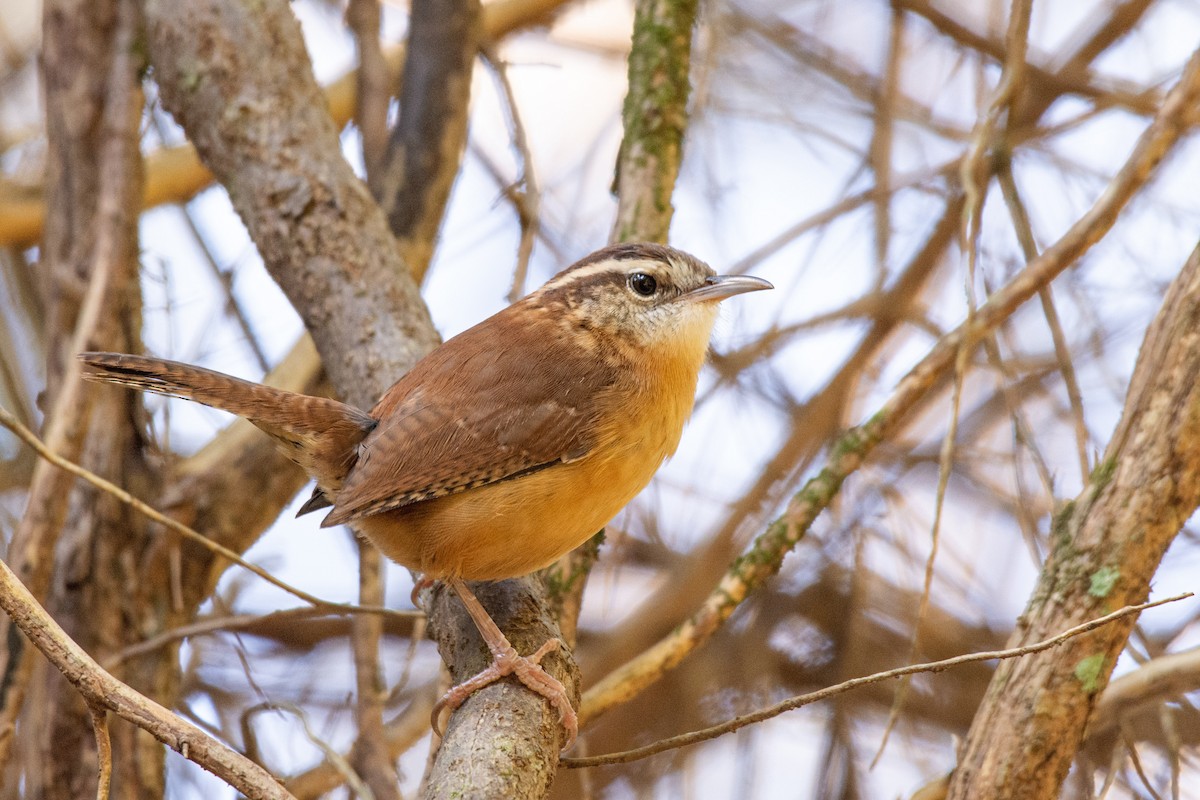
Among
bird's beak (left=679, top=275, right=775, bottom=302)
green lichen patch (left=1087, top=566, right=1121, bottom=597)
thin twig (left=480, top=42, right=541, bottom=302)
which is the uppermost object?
thin twig (left=480, top=42, right=541, bottom=302)

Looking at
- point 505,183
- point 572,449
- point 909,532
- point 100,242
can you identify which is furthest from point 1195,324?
point 100,242

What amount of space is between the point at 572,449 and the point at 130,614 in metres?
1.75

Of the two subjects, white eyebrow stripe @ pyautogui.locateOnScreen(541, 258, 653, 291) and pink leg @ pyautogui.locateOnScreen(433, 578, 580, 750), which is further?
white eyebrow stripe @ pyautogui.locateOnScreen(541, 258, 653, 291)

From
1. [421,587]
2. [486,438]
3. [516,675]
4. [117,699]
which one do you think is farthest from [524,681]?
[117,699]

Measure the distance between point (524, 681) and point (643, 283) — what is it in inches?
49.0

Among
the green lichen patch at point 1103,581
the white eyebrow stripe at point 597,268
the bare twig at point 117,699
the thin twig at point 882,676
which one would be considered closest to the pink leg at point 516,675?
the thin twig at point 882,676

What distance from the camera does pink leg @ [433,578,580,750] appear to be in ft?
8.56

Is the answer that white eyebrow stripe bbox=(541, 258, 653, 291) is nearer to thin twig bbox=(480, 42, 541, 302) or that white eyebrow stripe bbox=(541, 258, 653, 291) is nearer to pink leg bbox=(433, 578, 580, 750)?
thin twig bbox=(480, 42, 541, 302)

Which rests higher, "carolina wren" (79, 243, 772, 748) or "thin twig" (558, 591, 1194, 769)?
"carolina wren" (79, 243, 772, 748)

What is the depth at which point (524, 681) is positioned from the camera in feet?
8.59

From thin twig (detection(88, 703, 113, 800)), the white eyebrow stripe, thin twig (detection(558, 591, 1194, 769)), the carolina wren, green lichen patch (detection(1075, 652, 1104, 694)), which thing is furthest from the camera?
the white eyebrow stripe

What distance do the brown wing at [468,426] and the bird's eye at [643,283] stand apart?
36cm

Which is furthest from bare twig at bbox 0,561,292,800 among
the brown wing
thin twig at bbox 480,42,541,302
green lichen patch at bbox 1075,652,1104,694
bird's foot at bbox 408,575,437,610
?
thin twig at bbox 480,42,541,302

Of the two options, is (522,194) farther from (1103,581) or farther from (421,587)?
(1103,581)
